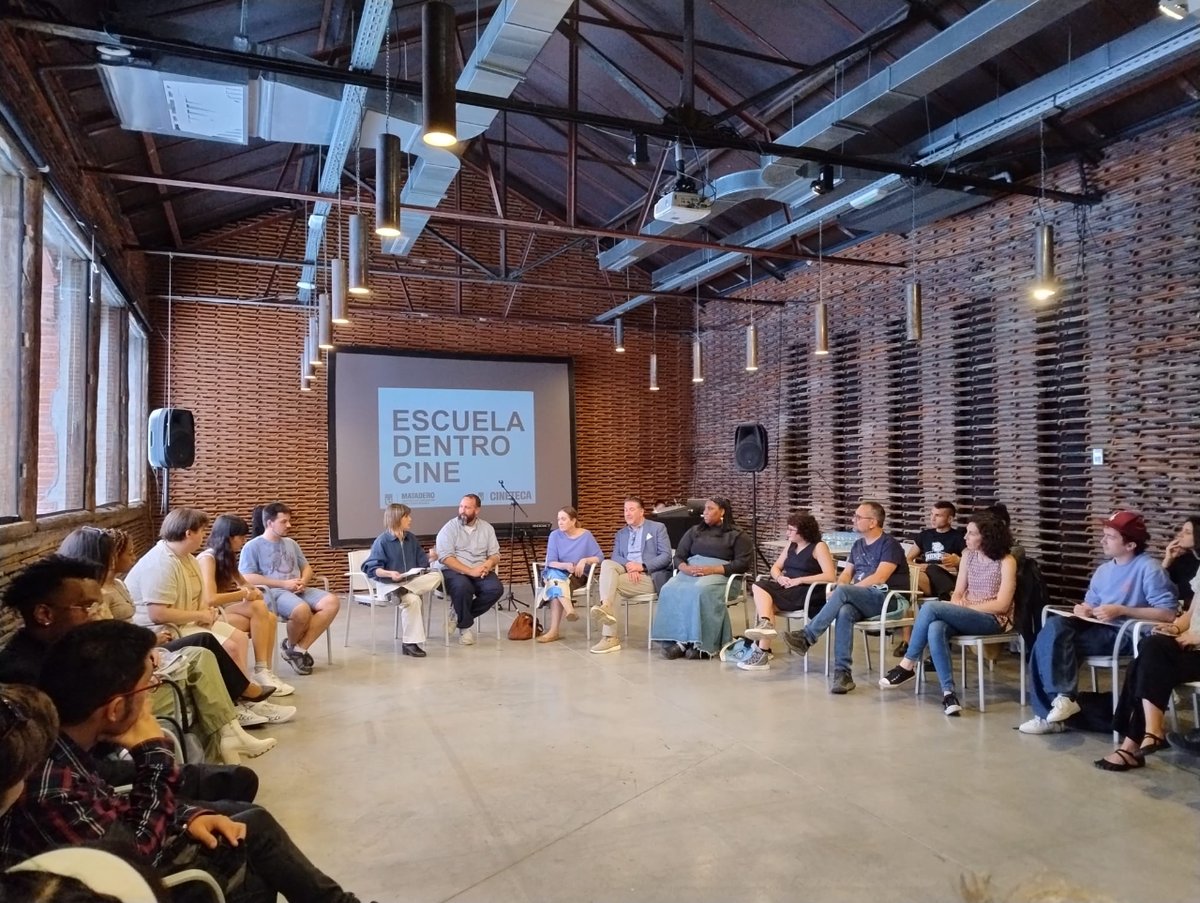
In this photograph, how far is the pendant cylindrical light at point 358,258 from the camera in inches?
173

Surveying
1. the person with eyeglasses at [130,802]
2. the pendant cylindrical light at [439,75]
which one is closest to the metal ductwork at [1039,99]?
the pendant cylindrical light at [439,75]

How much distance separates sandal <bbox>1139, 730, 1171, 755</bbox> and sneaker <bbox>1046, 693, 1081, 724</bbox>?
1.48ft

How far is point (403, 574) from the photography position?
20.9 ft

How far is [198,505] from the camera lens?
30.4 feet

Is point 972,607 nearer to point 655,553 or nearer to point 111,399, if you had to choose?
point 655,553

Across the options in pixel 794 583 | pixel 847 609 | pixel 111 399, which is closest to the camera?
pixel 847 609

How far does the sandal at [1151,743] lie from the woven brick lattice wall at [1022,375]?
245 cm

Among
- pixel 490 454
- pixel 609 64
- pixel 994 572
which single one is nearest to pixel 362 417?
pixel 490 454

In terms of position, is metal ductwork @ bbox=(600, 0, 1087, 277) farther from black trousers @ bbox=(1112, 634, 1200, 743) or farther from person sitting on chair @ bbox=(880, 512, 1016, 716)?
black trousers @ bbox=(1112, 634, 1200, 743)

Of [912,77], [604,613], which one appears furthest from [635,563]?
[912,77]

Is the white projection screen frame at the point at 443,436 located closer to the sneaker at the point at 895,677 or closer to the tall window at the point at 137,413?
the tall window at the point at 137,413

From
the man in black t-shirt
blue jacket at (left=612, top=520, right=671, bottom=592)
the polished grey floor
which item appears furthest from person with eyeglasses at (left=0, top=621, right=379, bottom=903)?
the man in black t-shirt

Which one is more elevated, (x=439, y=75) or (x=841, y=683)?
(x=439, y=75)

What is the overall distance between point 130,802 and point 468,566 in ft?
16.2
